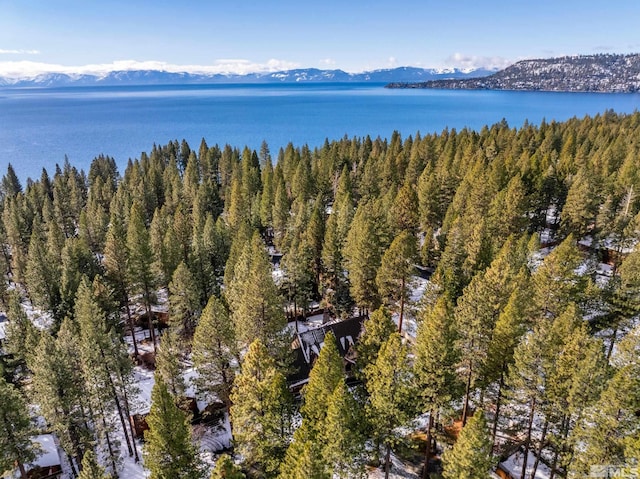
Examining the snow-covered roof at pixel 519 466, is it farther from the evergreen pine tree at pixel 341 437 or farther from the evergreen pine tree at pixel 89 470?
the evergreen pine tree at pixel 89 470

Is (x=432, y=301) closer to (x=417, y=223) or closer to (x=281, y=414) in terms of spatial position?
(x=281, y=414)

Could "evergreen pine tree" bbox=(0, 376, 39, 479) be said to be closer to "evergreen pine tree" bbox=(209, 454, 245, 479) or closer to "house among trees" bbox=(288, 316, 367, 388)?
"evergreen pine tree" bbox=(209, 454, 245, 479)

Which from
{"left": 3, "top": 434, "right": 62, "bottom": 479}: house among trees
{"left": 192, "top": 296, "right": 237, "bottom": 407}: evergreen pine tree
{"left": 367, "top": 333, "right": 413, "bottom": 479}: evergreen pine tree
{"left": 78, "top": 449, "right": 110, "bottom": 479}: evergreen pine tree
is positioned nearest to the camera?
{"left": 78, "top": 449, "right": 110, "bottom": 479}: evergreen pine tree

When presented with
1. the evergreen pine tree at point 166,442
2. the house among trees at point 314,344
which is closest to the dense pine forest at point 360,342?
the evergreen pine tree at point 166,442

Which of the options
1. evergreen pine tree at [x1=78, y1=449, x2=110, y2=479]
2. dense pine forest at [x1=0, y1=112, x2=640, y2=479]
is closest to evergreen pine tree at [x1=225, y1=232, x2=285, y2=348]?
dense pine forest at [x1=0, y1=112, x2=640, y2=479]

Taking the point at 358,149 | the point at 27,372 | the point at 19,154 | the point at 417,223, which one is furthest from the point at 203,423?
the point at 19,154

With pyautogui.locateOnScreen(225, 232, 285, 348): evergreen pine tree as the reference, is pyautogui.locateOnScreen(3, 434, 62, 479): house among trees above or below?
below

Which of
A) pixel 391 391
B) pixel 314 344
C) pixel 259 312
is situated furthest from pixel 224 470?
pixel 314 344
